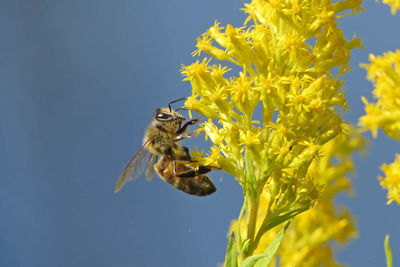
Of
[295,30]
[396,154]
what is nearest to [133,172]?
[295,30]

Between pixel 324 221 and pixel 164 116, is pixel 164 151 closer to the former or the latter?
pixel 164 116

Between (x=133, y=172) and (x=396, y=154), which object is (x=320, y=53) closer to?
(x=396, y=154)

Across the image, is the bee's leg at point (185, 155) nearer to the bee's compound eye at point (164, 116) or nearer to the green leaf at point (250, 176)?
the bee's compound eye at point (164, 116)

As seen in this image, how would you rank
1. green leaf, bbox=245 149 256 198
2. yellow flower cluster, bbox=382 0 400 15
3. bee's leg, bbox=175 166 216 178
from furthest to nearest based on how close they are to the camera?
bee's leg, bbox=175 166 216 178 → green leaf, bbox=245 149 256 198 → yellow flower cluster, bbox=382 0 400 15

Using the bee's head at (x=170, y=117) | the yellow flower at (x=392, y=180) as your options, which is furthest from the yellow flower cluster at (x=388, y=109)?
the bee's head at (x=170, y=117)

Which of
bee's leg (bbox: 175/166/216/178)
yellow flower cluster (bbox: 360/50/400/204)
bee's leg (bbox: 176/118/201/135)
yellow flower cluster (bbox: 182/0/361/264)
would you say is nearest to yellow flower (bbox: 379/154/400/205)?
yellow flower cluster (bbox: 360/50/400/204)

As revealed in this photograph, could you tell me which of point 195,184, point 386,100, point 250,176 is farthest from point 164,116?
point 386,100

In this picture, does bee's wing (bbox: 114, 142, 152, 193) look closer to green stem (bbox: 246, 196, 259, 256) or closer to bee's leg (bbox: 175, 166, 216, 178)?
bee's leg (bbox: 175, 166, 216, 178)
